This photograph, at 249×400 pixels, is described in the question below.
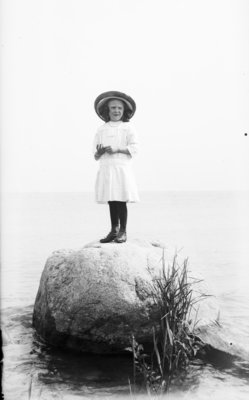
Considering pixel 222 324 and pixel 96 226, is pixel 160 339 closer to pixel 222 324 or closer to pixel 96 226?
pixel 222 324

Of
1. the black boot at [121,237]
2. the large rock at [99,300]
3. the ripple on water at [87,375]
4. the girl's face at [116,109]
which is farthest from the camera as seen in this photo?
the girl's face at [116,109]

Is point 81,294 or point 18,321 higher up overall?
point 81,294

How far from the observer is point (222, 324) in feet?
18.3

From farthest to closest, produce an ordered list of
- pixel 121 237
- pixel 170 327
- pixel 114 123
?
pixel 114 123, pixel 121 237, pixel 170 327

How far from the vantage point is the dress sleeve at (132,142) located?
5.94m

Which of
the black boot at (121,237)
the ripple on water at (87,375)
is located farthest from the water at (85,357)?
the black boot at (121,237)

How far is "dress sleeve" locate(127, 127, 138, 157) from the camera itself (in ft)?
19.5

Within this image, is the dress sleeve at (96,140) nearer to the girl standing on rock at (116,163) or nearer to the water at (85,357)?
the girl standing on rock at (116,163)

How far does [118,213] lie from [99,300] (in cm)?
131

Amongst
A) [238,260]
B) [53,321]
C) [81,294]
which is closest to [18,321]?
[53,321]

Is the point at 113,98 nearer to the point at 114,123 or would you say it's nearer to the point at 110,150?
the point at 114,123

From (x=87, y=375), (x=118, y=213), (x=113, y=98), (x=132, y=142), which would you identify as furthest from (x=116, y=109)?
(x=87, y=375)

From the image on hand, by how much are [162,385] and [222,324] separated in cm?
181

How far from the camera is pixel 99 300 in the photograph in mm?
5000
